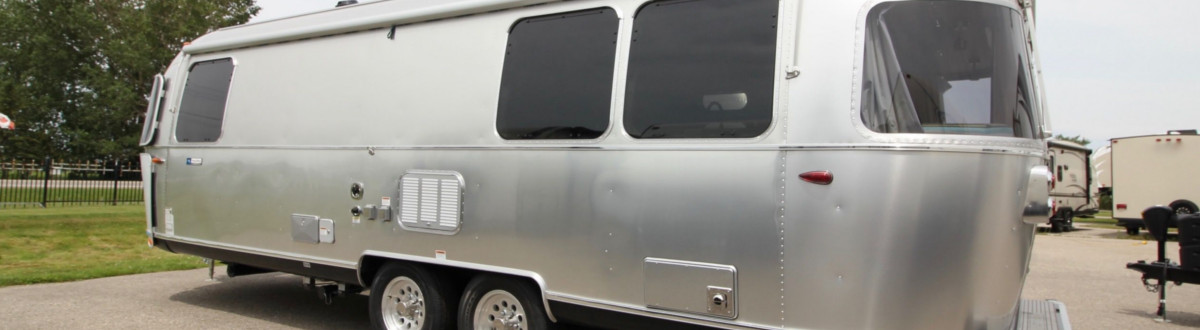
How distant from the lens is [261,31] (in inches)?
298

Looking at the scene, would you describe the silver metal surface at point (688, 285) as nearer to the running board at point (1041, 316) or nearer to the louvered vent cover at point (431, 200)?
the louvered vent cover at point (431, 200)

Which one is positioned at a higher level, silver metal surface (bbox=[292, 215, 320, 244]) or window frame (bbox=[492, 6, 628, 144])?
window frame (bbox=[492, 6, 628, 144])

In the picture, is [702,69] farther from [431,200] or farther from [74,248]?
[74,248]

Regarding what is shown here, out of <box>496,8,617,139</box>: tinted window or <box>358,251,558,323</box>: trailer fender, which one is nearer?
<box>496,8,617,139</box>: tinted window

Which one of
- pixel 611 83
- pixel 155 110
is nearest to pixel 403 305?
pixel 611 83

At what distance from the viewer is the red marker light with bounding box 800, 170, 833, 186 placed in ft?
13.8

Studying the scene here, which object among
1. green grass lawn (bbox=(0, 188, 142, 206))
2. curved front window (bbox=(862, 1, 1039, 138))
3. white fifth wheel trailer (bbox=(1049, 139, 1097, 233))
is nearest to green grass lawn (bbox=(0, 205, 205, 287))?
green grass lawn (bbox=(0, 188, 142, 206))

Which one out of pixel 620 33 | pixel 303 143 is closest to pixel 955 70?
pixel 620 33

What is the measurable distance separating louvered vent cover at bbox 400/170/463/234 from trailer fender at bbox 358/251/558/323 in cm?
22

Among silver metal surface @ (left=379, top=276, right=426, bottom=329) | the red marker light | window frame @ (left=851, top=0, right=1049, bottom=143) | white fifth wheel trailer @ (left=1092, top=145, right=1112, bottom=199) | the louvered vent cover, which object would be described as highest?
white fifth wheel trailer @ (left=1092, top=145, right=1112, bottom=199)

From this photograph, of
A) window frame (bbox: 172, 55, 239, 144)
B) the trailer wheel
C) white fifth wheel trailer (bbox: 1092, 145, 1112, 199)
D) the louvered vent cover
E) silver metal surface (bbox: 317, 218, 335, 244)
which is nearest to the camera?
A: the louvered vent cover

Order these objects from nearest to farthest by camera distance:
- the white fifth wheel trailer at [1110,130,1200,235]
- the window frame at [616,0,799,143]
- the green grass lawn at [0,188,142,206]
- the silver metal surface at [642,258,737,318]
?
the window frame at [616,0,799,143], the silver metal surface at [642,258,737,318], the white fifth wheel trailer at [1110,130,1200,235], the green grass lawn at [0,188,142,206]

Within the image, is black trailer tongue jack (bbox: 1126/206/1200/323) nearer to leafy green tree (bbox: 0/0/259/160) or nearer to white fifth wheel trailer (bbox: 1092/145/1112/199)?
white fifth wheel trailer (bbox: 1092/145/1112/199)

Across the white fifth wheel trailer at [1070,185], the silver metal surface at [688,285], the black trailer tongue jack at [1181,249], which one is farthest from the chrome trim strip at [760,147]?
the white fifth wheel trailer at [1070,185]
